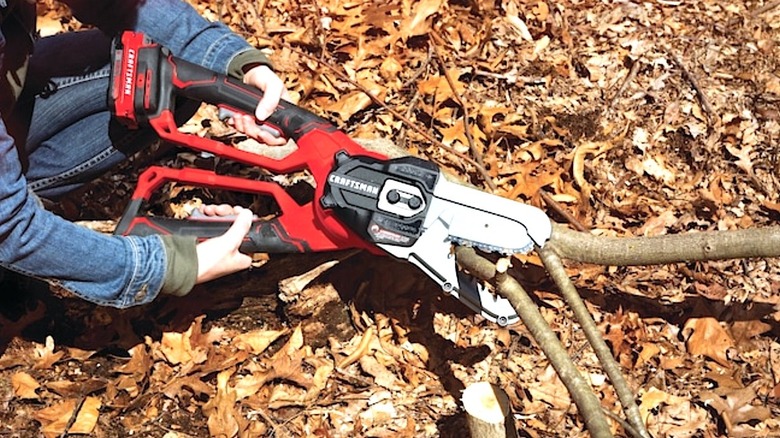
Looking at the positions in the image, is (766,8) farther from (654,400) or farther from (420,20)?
(654,400)

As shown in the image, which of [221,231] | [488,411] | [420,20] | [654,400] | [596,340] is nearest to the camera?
[488,411]

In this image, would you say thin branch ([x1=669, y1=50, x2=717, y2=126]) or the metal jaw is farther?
thin branch ([x1=669, y1=50, x2=717, y2=126])

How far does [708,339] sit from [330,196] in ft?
4.32

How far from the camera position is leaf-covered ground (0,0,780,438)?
2484mm

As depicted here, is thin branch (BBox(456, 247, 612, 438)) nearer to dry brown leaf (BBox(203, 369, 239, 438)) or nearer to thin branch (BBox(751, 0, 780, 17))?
dry brown leaf (BBox(203, 369, 239, 438))

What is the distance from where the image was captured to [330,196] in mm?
2199

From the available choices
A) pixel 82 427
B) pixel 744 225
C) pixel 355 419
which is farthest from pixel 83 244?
pixel 744 225

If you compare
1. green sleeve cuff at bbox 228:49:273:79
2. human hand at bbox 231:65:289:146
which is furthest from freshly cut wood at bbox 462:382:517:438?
green sleeve cuff at bbox 228:49:273:79

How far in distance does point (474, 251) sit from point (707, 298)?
964 mm

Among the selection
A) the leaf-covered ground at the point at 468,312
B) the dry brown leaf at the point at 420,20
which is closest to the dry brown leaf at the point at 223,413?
the leaf-covered ground at the point at 468,312

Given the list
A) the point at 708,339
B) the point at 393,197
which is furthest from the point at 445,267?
the point at 708,339

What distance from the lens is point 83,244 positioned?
6.72 ft

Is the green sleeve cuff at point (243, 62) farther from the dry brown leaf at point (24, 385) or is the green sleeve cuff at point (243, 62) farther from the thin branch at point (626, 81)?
the thin branch at point (626, 81)

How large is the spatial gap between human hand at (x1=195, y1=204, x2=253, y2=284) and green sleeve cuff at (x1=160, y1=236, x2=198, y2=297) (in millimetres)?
20
